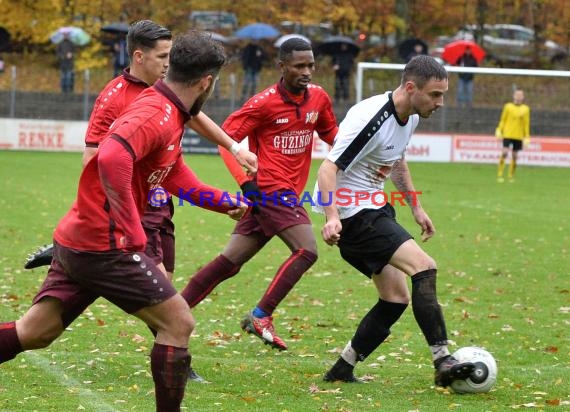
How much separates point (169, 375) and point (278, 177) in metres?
3.35

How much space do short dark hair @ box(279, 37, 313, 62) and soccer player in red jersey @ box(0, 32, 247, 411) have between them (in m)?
2.82

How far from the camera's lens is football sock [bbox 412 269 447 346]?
654 centimetres

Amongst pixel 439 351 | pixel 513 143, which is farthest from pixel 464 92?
pixel 439 351

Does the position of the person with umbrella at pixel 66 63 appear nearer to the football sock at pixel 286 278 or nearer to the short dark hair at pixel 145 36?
the football sock at pixel 286 278

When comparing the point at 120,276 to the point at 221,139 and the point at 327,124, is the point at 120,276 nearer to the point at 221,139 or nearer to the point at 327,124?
the point at 221,139

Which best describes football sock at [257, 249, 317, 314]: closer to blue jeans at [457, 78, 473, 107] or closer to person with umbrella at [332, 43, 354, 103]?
blue jeans at [457, 78, 473, 107]

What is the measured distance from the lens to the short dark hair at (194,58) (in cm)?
521

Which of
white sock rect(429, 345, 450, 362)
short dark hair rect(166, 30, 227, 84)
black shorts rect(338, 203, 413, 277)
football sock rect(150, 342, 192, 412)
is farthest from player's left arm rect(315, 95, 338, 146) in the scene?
football sock rect(150, 342, 192, 412)

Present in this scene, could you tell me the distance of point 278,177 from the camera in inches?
327

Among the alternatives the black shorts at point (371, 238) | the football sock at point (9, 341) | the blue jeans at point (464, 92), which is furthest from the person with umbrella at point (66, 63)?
the football sock at point (9, 341)

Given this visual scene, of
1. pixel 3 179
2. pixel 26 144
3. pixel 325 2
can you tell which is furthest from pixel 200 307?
pixel 325 2

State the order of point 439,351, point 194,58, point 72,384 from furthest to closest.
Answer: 1. point 72,384
2. point 439,351
3. point 194,58

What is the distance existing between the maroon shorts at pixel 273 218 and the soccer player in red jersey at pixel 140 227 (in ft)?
9.07

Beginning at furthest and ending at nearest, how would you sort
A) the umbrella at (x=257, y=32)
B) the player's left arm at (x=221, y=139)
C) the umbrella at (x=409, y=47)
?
1. the umbrella at (x=409, y=47)
2. the umbrella at (x=257, y=32)
3. the player's left arm at (x=221, y=139)
